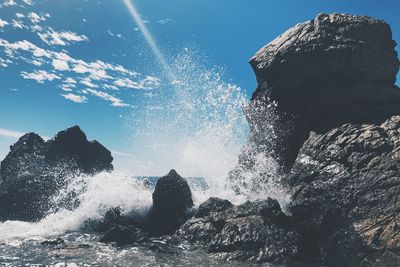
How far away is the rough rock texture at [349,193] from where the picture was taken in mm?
19578

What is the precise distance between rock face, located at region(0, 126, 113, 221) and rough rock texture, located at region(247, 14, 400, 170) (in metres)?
24.4

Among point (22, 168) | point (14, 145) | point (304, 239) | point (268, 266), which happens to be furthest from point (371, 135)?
point (14, 145)

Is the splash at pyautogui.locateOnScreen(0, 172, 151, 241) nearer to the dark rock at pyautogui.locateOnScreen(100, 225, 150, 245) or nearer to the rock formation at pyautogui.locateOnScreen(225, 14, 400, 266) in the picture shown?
the dark rock at pyautogui.locateOnScreen(100, 225, 150, 245)

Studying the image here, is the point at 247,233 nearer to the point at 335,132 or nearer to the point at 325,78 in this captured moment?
the point at 335,132

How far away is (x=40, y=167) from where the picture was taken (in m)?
41.8

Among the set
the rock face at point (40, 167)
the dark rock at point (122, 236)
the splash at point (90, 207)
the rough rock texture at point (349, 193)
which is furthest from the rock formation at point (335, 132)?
the rock face at point (40, 167)

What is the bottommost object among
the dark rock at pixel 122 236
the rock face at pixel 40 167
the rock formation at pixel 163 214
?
the dark rock at pixel 122 236

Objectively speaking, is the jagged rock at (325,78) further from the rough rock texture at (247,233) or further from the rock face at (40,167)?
the rock face at (40,167)

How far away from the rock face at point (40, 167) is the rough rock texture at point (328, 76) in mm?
24440

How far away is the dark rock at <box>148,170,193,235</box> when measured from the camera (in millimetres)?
27484

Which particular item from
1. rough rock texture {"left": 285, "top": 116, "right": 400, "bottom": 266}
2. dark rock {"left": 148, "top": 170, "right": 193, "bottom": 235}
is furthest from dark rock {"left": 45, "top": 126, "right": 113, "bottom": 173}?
rough rock texture {"left": 285, "top": 116, "right": 400, "bottom": 266}

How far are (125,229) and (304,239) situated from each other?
38.0 ft

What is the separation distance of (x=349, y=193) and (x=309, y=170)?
14.1 feet

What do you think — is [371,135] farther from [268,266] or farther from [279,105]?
[268,266]
